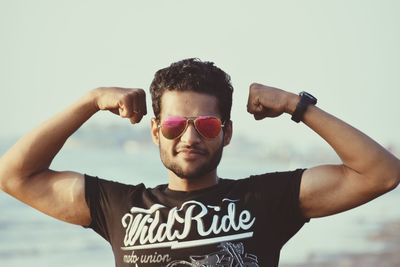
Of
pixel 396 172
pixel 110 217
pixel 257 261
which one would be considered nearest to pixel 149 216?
pixel 110 217

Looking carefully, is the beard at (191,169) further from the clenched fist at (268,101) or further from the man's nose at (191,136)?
the clenched fist at (268,101)

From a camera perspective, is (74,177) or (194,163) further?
(74,177)

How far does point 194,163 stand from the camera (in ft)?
17.0

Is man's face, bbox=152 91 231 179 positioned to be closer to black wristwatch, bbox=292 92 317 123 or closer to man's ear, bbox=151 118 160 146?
man's ear, bbox=151 118 160 146

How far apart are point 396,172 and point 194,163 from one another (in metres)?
1.01

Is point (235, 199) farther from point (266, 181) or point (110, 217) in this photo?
point (110, 217)

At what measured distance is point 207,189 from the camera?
209 inches

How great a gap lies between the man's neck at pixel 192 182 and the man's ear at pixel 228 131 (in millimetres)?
181

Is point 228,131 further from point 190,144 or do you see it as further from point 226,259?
point 226,259

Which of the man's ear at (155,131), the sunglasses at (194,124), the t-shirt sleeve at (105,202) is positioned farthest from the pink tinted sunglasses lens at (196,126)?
the t-shirt sleeve at (105,202)

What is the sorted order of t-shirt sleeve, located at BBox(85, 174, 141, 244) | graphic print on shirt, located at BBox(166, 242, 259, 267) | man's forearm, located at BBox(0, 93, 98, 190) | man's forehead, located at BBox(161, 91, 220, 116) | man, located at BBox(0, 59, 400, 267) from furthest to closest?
man's forearm, located at BBox(0, 93, 98, 190) < t-shirt sleeve, located at BBox(85, 174, 141, 244) < man's forehead, located at BBox(161, 91, 220, 116) < man, located at BBox(0, 59, 400, 267) < graphic print on shirt, located at BBox(166, 242, 259, 267)

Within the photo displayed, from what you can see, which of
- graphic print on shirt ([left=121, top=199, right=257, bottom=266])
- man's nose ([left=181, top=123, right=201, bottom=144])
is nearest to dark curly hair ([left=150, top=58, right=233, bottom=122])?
man's nose ([left=181, top=123, right=201, bottom=144])

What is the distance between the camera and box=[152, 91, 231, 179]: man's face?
516cm

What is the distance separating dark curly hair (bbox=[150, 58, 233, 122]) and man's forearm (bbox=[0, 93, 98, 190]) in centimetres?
37
